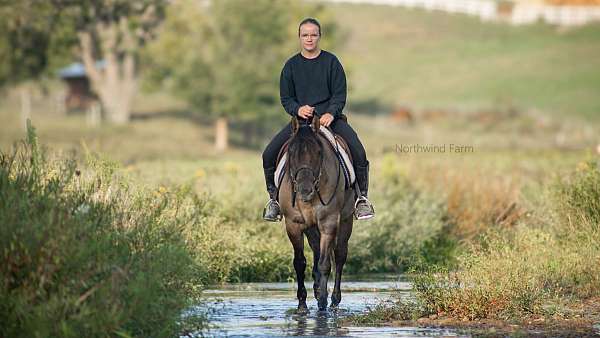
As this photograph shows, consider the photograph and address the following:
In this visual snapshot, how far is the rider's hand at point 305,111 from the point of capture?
14062mm

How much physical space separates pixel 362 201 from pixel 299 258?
105 centimetres

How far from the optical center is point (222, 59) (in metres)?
69.1

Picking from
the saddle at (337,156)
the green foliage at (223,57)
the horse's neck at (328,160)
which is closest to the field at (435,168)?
the saddle at (337,156)

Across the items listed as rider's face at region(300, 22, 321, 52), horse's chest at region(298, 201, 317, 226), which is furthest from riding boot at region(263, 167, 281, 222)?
rider's face at region(300, 22, 321, 52)

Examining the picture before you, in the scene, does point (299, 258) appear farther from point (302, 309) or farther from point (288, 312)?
point (288, 312)

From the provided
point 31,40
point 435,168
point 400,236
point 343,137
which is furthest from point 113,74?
point 343,137

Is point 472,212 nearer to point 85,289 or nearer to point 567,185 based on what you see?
point 567,185

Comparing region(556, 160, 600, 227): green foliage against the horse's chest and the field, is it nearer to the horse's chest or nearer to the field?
the field

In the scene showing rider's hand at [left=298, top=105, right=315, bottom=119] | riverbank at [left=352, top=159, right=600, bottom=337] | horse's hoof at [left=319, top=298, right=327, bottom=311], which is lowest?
horse's hoof at [left=319, top=298, right=327, bottom=311]

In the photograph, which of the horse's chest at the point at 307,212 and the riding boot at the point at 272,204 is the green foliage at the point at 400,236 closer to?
the riding boot at the point at 272,204

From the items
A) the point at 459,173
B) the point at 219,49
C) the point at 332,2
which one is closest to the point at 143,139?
the point at 219,49

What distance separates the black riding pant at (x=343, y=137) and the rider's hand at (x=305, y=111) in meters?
0.31

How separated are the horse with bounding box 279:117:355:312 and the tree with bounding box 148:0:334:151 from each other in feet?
171

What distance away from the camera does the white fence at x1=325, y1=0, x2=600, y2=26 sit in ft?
551
